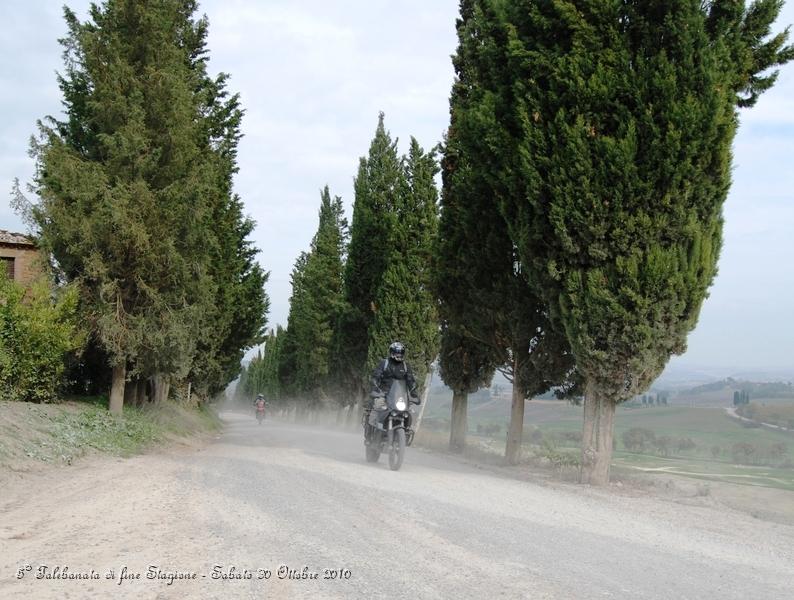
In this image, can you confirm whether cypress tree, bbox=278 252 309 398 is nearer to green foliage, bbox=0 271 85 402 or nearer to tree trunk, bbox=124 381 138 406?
tree trunk, bbox=124 381 138 406

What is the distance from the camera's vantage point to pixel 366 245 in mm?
39250

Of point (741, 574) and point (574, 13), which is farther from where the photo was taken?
point (574, 13)

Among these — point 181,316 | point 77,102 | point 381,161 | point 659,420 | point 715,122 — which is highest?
point 381,161

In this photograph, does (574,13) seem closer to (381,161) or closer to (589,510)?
(589,510)

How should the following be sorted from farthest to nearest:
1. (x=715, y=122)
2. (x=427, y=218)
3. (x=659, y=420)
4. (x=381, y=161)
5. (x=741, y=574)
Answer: (x=659, y=420), (x=381, y=161), (x=427, y=218), (x=715, y=122), (x=741, y=574)

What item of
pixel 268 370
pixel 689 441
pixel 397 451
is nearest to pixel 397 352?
pixel 397 451

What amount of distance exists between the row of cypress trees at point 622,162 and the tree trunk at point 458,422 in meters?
9.37

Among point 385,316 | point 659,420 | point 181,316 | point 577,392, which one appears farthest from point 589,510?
point 659,420

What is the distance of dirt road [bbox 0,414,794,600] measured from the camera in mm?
4805

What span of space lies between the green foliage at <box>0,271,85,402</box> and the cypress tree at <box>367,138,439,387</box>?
18.2 m

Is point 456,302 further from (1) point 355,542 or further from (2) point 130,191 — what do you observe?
(1) point 355,542

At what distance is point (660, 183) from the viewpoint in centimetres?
1250

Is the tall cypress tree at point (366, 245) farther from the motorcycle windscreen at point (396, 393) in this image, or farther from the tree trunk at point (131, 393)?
the motorcycle windscreen at point (396, 393)

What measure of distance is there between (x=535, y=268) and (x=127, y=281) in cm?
1024
